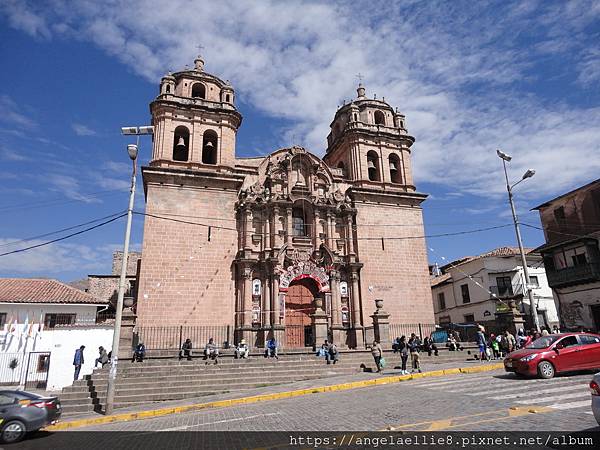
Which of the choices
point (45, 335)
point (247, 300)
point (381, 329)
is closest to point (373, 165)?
point (381, 329)

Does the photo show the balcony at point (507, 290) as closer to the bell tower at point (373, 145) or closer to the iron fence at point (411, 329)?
the iron fence at point (411, 329)

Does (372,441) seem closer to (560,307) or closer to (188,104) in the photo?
(188,104)

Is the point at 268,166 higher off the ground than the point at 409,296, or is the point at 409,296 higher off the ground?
the point at 268,166

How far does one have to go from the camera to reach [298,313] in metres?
22.9

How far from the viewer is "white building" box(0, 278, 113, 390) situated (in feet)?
63.4

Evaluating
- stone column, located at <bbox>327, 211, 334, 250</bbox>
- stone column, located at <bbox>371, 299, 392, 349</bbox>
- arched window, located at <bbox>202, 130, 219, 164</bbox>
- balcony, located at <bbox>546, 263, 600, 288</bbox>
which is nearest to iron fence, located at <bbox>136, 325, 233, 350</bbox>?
stone column, located at <bbox>371, 299, 392, 349</bbox>

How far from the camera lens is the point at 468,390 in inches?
416

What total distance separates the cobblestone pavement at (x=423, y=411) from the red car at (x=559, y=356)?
36 cm

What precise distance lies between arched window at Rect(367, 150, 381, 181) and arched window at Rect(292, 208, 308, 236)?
21.5 ft

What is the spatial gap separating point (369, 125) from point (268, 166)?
27.5ft

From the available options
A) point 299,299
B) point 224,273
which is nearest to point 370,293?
point 299,299

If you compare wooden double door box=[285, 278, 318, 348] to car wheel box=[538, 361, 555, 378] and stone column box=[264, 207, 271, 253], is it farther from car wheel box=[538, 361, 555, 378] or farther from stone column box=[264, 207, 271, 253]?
car wheel box=[538, 361, 555, 378]

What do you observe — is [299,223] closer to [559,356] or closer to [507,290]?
[559,356]

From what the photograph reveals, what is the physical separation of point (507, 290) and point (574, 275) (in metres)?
6.59
